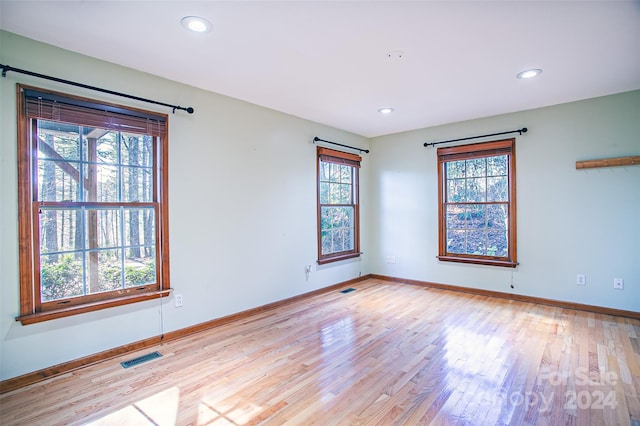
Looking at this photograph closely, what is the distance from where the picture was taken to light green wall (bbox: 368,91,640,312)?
362 cm

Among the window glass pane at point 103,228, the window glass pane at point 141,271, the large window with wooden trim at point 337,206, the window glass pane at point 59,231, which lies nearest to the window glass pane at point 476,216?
the large window with wooden trim at point 337,206

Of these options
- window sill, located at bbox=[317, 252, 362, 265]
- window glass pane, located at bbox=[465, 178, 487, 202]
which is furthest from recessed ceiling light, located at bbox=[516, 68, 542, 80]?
window sill, located at bbox=[317, 252, 362, 265]

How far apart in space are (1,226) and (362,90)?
331 centimetres

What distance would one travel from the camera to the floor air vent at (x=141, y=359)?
8.55 feet

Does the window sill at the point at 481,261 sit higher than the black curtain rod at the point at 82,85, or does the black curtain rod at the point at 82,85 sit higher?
the black curtain rod at the point at 82,85

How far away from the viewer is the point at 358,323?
3.52 meters

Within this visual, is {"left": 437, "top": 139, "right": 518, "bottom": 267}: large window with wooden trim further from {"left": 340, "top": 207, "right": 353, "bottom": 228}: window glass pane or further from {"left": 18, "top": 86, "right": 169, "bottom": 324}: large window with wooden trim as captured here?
{"left": 18, "top": 86, "right": 169, "bottom": 324}: large window with wooden trim

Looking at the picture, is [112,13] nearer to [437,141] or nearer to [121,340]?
[121,340]

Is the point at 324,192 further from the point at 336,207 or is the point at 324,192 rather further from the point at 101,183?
the point at 101,183

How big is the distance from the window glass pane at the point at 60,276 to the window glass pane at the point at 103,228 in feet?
0.58

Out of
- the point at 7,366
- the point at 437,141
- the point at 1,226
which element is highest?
the point at 437,141

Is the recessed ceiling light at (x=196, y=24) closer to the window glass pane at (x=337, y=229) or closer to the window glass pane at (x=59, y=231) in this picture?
the window glass pane at (x=59, y=231)

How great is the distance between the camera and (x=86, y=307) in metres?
2.59

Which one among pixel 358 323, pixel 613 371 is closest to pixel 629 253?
pixel 613 371
